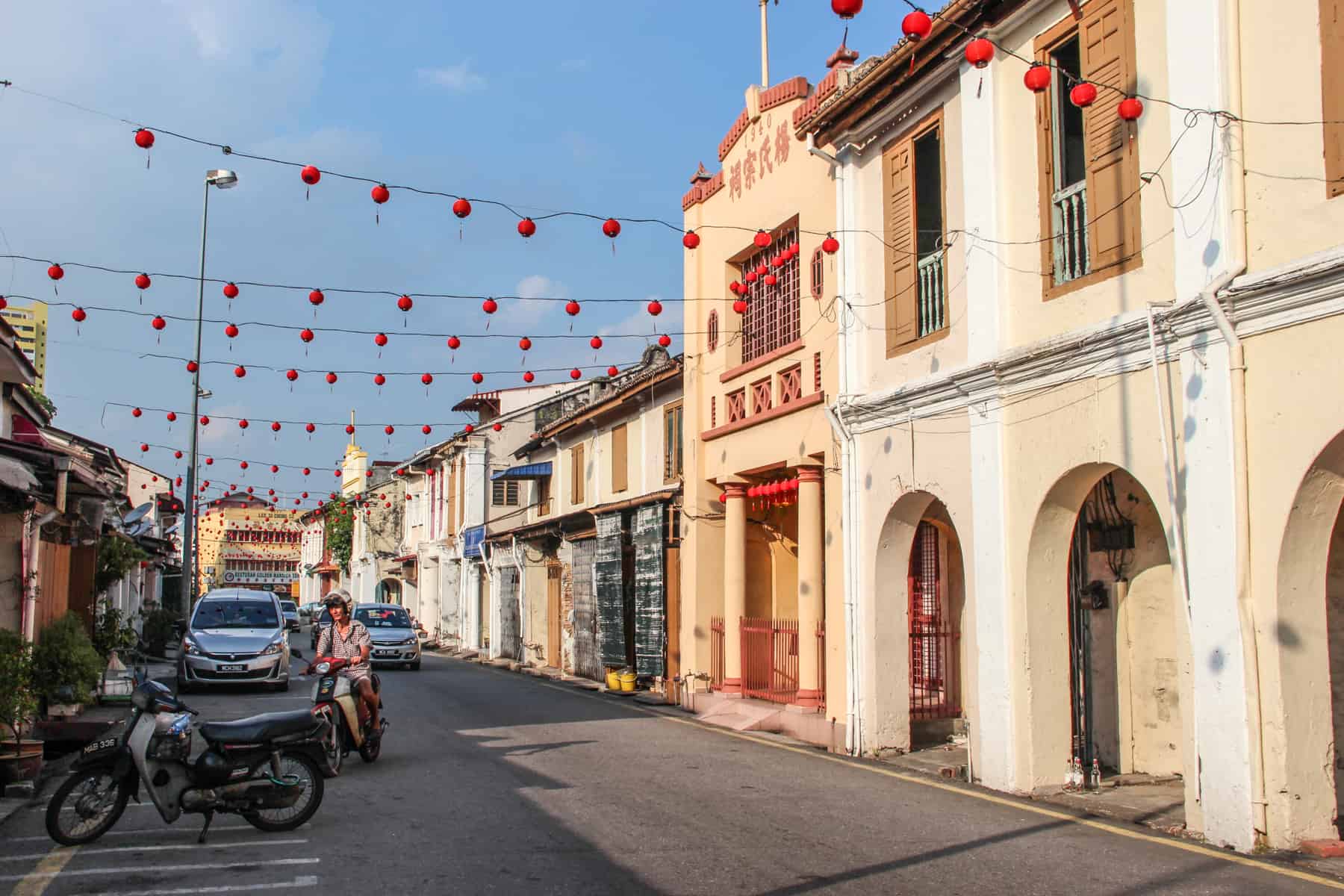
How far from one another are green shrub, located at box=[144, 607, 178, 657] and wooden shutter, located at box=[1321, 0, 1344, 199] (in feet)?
89.6

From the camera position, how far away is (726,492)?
19.3 metres

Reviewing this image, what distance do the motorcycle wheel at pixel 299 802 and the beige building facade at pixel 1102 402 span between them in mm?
6237

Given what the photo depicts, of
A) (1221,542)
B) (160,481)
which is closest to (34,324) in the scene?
(160,481)

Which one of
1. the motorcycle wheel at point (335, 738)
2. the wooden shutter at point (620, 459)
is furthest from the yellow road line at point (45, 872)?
the wooden shutter at point (620, 459)

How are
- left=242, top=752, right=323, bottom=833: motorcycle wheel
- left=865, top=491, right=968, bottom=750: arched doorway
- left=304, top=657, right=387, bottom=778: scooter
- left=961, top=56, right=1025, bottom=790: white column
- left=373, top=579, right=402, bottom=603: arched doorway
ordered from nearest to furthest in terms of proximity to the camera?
left=242, top=752, right=323, bottom=833: motorcycle wheel < left=961, top=56, right=1025, bottom=790: white column < left=304, top=657, right=387, bottom=778: scooter < left=865, top=491, right=968, bottom=750: arched doorway < left=373, top=579, right=402, bottom=603: arched doorway

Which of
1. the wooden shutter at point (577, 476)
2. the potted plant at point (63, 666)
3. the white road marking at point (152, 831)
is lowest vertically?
the white road marking at point (152, 831)

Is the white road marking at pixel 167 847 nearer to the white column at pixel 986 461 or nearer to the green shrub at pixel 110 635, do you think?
the white column at pixel 986 461

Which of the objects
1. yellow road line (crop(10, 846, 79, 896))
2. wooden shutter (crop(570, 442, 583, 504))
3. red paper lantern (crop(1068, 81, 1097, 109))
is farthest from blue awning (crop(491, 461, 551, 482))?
yellow road line (crop(10, 846, 79, 896))

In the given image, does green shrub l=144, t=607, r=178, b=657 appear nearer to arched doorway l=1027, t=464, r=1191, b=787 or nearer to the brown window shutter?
arched doorway l=1027, t=464, r=1191, b=787

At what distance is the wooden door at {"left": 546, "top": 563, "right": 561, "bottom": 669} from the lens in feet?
109

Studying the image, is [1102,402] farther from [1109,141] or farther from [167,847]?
[167,847]

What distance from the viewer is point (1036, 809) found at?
10266 mm

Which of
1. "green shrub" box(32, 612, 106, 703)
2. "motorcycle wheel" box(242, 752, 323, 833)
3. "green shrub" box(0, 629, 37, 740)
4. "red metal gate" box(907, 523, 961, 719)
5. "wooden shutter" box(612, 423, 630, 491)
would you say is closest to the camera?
"motorcycle wheel" box(242, 752, 323, 833)

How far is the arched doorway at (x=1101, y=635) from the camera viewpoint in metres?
11.2
